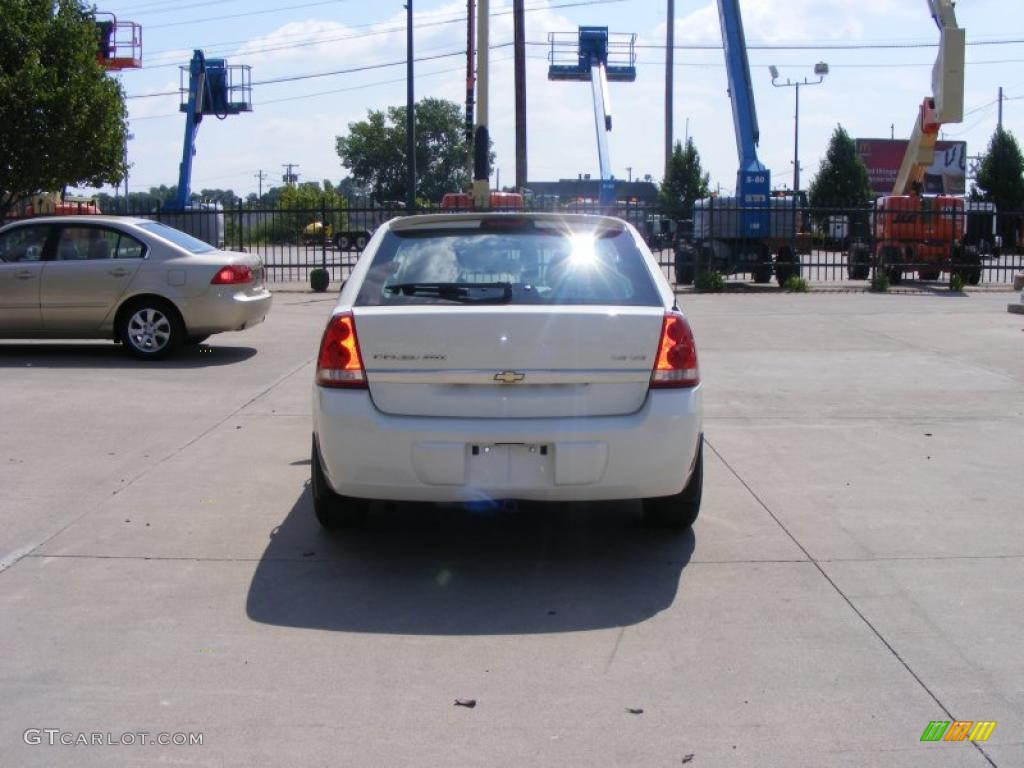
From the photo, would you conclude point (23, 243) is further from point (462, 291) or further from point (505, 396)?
point (505, 396)

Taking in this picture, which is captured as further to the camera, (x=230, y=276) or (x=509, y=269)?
(x=230, y=276)

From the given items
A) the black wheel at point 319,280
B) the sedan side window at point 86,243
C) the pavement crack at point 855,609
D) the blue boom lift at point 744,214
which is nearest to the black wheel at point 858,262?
the blue boom lift at point 744,214

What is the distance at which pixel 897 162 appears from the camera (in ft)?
280

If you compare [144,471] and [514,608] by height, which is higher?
[144,471]

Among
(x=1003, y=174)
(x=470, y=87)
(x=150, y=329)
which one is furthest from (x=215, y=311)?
(x=1003, y=174)

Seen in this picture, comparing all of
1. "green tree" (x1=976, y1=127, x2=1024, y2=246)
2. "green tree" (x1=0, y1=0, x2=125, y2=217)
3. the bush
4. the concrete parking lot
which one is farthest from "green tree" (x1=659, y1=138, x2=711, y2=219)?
the concrete parking lot

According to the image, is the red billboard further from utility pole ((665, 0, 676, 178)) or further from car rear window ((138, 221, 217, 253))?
car rear window ((138, 221, 217, 253))

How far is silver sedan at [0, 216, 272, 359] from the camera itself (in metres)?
12.1

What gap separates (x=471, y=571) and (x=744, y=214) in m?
21.9

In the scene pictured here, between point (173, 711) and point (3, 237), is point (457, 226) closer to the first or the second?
point (173, 711)

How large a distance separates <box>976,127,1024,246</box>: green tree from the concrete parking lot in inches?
2028

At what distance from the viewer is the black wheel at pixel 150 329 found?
12.1m

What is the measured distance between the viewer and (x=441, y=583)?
5402mm

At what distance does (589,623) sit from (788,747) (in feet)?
4.15
